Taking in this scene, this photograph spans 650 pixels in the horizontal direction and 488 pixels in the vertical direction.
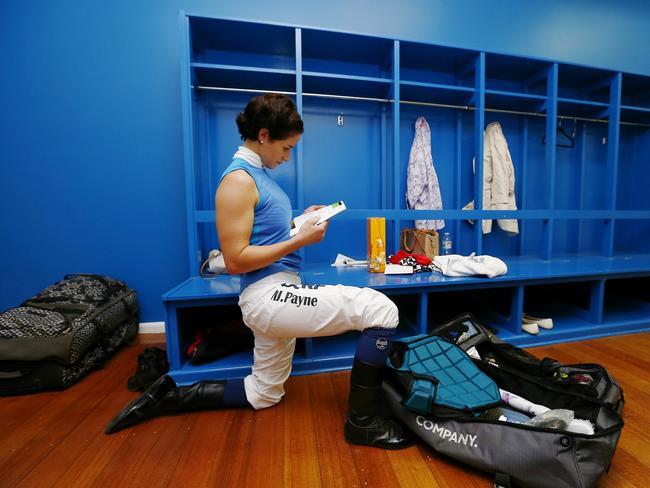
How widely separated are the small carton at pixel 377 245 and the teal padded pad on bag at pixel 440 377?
68 centimetres

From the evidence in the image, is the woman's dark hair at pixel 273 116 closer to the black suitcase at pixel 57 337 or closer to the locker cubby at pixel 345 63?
the locker cubby at pixel 345 63

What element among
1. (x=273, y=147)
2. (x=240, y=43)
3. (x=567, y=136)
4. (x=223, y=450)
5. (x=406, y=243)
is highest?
(x=240, y=43)

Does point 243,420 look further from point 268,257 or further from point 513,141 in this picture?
point 513,141

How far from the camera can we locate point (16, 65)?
6.42ft

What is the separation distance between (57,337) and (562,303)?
11.5 feet

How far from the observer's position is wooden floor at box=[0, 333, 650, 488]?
38.5 inches

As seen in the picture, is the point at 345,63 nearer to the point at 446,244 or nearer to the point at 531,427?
the point at 446,244

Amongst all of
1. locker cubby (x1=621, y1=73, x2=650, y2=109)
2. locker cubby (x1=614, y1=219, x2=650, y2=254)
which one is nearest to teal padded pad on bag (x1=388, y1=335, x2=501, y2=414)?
locker cubby (x1=614, y1=219, x2=650, y2=254)

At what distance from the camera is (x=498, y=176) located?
2.65 meters

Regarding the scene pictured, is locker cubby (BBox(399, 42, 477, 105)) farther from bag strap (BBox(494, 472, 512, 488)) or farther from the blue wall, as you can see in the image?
bag strap (BBox(494, 472, 512, 488))

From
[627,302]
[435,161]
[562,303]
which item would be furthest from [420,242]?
[627,302]

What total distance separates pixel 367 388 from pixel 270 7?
8.63 feet

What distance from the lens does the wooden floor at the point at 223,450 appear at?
979 mm

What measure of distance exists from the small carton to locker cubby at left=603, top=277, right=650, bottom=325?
5.72ft
